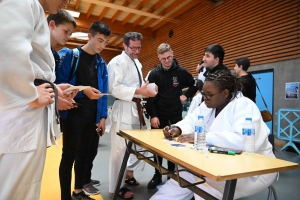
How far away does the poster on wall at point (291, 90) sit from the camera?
15.4ft

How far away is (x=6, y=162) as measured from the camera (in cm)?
91

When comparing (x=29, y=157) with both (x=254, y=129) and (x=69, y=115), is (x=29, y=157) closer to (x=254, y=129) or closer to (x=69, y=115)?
(x=69, y=115)

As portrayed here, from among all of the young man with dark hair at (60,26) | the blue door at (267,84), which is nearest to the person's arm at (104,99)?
the young man with dark hair at (60,26)

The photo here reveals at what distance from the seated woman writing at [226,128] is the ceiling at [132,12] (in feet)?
18.8

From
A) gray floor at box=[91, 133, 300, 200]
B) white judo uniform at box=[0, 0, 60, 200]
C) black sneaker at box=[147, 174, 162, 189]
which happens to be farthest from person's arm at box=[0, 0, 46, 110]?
black sneaker at box=[147, 174, 162, 189]

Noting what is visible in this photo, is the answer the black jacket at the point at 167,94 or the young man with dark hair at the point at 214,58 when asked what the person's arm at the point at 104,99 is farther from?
the young man with dark hair at the point at 214,58

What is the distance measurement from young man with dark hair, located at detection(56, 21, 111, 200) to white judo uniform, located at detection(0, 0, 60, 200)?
0.80 metres

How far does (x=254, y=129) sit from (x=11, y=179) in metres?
1.31

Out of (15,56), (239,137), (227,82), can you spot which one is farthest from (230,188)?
(15,56)

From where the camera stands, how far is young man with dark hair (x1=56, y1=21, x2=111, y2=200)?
6.08 ft

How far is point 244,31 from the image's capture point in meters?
5.76

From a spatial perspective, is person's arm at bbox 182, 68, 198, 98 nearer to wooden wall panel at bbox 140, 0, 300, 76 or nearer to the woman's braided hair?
the woman's braided hair

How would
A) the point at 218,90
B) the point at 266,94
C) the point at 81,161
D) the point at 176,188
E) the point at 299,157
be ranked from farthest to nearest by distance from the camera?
the point at 266,94
the point at 299,157
the point at 81,161
the point at 176,188
the point at 218,90

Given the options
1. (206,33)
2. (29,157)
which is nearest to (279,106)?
(206,33)
